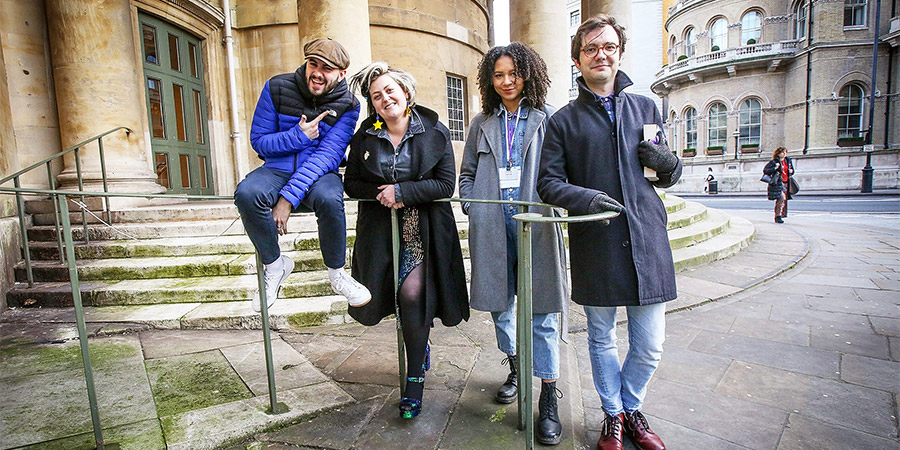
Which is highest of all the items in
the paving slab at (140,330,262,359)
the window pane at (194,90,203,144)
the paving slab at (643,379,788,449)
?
the window pane at (194,90,203,144)

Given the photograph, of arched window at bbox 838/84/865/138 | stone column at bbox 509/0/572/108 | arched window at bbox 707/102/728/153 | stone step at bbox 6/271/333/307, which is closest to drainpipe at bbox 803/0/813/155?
arched window at bbox 838/84/865/138

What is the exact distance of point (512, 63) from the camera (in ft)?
7.64

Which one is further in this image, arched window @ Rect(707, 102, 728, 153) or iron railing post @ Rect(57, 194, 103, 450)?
arched window @ Rect(707, 102, 728, 153)

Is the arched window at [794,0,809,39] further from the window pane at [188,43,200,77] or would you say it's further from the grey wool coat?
the grey wool coat

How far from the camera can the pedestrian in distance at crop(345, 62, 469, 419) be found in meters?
2.29

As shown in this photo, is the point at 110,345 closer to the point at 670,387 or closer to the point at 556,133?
the point at 556,133

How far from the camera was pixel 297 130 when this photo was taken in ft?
7.36

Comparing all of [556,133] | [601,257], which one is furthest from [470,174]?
[601,257]

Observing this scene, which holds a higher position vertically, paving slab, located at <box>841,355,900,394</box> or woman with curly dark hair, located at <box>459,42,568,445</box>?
woman with curly dark hair, located at <box>459,42,568,445</box>

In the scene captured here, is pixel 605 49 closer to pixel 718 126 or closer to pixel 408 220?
pixel 408 220

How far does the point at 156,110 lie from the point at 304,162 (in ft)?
19.6

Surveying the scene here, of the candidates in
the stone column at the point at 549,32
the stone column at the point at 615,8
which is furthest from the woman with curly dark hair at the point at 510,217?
the stone column at the point at 615,8

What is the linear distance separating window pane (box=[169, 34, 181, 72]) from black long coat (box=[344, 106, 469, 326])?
251 inches

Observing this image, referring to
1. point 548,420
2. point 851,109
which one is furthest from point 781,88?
point 548,420
